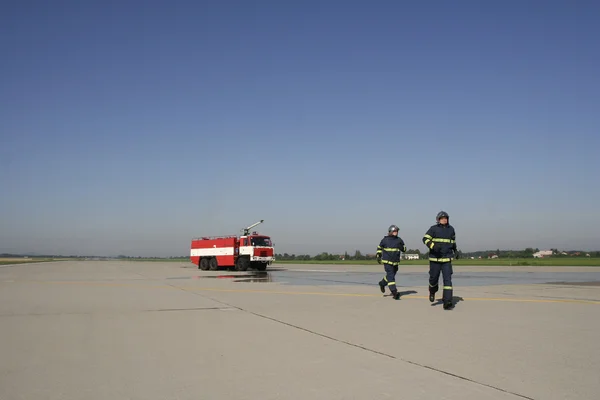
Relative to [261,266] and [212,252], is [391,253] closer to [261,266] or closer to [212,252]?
[261,266]

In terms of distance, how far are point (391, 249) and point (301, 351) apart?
6604 mm

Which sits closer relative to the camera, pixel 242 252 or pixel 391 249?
pixel 391 249

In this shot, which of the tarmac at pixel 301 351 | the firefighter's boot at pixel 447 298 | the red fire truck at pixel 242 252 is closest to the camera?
the tarmac at pixel 301 351

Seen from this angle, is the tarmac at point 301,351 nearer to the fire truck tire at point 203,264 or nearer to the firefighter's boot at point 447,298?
the firefighter's boot at point 447,298

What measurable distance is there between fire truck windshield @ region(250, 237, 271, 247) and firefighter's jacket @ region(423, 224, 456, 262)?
21.5 meters

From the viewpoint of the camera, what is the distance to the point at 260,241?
31312 mm

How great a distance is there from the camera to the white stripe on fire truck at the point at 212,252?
3249 cm

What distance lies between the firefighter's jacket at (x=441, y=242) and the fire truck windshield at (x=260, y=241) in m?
21.5

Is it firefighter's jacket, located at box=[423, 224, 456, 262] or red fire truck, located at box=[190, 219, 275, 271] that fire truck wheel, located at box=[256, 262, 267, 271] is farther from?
firefighter's jacket, located at box=[423, 224, 456, 262]

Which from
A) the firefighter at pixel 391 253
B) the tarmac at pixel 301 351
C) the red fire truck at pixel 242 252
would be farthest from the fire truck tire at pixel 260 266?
the tarmac at pixel 301 351

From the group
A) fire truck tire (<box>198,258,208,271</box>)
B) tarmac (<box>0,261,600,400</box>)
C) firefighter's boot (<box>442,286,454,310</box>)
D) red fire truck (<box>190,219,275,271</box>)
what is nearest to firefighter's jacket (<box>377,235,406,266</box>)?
tarmac (<box>0,261,600,400</box>)

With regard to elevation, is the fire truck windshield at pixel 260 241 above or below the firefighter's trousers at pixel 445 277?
above

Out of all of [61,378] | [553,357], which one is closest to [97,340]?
[61,378]

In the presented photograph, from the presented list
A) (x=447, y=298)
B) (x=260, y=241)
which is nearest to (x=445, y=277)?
(x=447, y=298)
